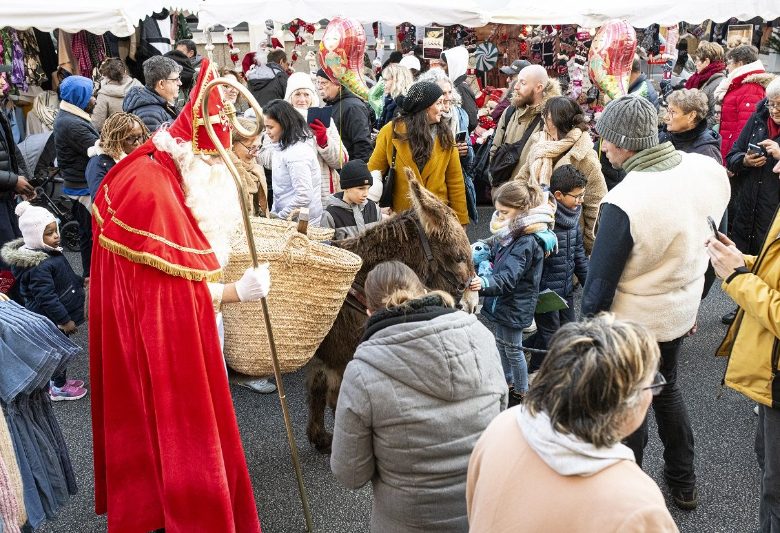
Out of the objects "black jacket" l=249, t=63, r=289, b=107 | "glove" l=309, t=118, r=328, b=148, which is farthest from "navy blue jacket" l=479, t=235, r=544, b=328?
"black jacket" l=249, t=63, r=289, b=107

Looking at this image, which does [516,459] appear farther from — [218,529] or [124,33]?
[124,33]

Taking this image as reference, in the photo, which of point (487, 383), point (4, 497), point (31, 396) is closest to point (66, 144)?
point (31, 396)

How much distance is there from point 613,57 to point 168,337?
235 inches

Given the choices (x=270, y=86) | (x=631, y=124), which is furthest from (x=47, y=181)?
(x=631, y=124)

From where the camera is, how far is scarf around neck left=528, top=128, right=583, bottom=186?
5043mm

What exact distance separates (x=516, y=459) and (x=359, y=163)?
2982 millimetres

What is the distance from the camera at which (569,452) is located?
→ 4.80ft

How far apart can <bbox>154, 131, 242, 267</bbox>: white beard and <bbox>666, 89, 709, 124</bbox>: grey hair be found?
3512 millimetres

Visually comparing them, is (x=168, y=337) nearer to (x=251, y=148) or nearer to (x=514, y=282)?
(x=514, y=282)

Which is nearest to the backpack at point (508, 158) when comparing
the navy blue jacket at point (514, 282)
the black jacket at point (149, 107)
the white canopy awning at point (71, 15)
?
the navy blue jacket at point (514, 282)

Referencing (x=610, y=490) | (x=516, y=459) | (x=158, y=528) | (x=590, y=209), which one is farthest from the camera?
(x=590, y=209)

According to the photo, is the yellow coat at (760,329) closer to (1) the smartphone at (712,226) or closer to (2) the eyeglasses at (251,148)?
(1) the smartphone at (712,226)

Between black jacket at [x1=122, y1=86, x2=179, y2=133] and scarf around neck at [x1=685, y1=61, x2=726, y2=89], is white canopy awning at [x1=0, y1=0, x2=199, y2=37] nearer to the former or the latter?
black jacket at [x1=122, y1=86, x2=179, y2=133]

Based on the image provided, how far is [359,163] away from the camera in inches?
168
